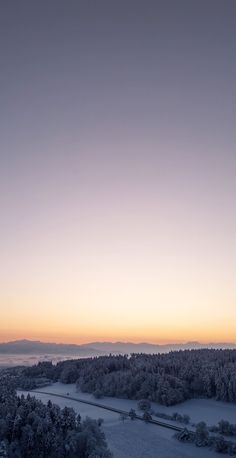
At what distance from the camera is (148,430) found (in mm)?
67500

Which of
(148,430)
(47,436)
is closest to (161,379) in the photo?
(148,430)

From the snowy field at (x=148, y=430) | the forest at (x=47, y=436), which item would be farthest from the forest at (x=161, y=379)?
the forest at (x=47, y=436)

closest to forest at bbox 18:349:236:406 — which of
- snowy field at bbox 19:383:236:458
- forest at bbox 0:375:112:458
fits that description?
snowy field at bbox 19:383:236:458

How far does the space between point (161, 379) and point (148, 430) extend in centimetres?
2196

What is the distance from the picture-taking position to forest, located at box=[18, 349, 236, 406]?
3324 inches

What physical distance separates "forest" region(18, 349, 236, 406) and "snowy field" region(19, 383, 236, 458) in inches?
83.9

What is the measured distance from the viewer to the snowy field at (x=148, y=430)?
56.3 metres

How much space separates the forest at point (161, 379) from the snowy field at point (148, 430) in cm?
213

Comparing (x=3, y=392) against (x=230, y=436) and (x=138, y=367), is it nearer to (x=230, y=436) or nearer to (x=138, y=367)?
(x=230, y=436)

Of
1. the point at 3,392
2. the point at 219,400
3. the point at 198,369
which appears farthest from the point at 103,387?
the point at 3,392

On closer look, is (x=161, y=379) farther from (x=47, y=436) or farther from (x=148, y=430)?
(x=47, y=436)

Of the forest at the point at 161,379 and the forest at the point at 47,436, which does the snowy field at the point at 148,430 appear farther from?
the forest at the point at 47,436

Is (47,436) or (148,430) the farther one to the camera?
(148,430)

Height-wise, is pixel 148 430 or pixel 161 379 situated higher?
pixel 161 379
